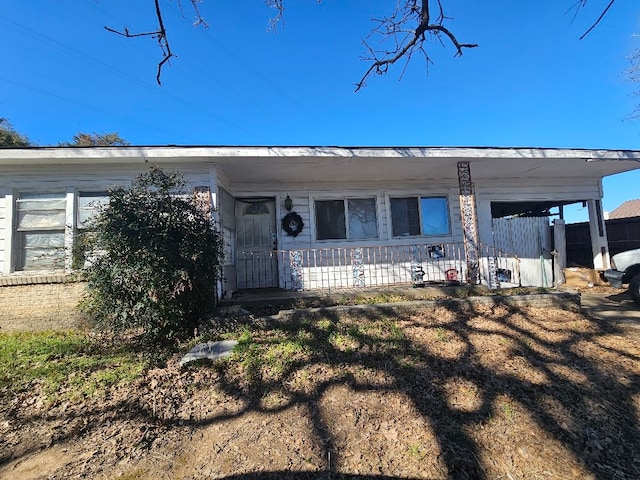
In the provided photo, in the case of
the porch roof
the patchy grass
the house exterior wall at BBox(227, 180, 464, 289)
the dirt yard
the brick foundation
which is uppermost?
the porch roof

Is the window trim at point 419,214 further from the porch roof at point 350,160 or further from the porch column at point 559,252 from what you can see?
the porch column at point 559,252

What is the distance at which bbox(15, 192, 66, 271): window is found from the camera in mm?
6477

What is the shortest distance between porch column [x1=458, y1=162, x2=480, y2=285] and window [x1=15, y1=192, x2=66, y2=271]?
7.86 m

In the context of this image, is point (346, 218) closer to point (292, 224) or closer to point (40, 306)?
point (292, 224)

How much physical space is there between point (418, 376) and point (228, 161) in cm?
501

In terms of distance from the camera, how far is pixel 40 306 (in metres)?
6.15

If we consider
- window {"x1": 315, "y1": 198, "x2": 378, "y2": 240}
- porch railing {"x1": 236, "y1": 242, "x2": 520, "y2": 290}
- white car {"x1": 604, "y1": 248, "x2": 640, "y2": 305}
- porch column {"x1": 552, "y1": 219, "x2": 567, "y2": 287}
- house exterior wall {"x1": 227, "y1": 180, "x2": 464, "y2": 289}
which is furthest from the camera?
porch column {"x1": 552, "y1": 219, "x2": 567, "y2": 287}

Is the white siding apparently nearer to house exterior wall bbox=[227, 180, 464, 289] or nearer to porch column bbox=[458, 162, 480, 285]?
house exterior wall bbox=[227, 180, 464, 289]

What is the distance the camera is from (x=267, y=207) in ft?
28.1

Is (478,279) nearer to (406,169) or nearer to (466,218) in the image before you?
(466,218)

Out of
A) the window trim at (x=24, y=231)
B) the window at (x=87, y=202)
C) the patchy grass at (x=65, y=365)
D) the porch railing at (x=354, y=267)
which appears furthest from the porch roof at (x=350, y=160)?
the patchy grass at (x=65, y=365)

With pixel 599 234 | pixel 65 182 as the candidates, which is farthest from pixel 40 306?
pixel 599 234

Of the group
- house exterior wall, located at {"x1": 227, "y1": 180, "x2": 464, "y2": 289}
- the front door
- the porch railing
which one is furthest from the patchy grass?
house exterior wall, located at {"x1": 227, "y1": 180, "x2": 464, "y2": 289}

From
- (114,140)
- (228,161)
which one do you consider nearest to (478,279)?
(228,161)
